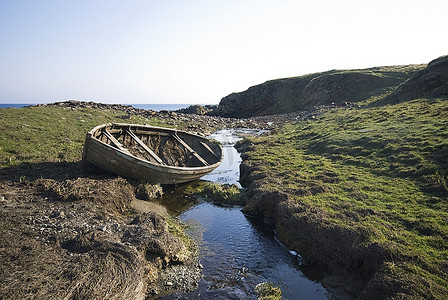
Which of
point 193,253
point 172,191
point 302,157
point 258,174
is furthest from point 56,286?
point 302,157

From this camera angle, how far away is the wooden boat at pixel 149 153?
440 inches

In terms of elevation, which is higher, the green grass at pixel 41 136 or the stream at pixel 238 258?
the green grass at pixel 41 136

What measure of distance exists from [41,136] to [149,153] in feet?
25.0

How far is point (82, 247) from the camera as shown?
21.9 ft

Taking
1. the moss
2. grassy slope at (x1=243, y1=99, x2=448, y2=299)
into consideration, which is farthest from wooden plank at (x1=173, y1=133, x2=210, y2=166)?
the moss

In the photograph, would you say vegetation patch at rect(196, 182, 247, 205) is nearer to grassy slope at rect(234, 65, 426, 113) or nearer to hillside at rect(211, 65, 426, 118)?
hillside at rect(211, 65, 426, 118)

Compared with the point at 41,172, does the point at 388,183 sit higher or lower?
lower

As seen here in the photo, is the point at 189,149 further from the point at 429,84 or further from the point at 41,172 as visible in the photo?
the point at 429,84

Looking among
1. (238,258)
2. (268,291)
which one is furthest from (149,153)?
(268,291)

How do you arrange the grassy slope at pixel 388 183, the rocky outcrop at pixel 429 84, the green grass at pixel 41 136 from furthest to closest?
the rocky outcrop at pixel 429 84, the green grass at pixel 41 136, the grassy slope at pixel 388 183

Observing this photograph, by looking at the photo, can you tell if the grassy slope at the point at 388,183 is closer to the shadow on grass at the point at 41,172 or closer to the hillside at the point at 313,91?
the shadow on grass at the point at 41,172

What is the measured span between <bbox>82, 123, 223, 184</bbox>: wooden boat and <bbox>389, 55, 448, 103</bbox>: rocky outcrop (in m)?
20.0

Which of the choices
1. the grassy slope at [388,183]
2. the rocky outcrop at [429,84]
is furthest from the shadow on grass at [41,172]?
the rocky outcrop at [429,84]

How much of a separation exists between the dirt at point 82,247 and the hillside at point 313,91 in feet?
130
